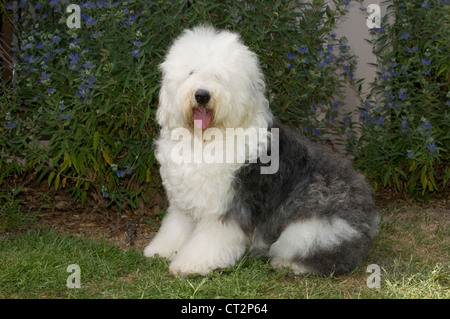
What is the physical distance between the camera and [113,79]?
4.70 metres

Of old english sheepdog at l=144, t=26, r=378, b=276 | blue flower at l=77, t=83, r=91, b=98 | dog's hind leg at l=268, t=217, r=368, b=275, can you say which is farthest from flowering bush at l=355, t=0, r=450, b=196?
blue flower at l=77, t=83, r=91, b=98

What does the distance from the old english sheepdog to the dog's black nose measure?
0.04m

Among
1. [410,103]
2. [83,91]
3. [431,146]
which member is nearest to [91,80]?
[83,91]

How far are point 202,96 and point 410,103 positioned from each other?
2962 millimetres

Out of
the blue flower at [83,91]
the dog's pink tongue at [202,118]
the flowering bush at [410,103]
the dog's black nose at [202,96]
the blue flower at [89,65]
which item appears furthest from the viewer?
the flowering bush at [410,103]

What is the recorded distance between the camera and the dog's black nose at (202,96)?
343 centimetres

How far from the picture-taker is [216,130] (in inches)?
143

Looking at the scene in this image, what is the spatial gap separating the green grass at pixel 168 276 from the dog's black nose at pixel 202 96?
1.11 meters

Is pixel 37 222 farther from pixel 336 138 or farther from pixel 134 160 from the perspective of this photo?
pixel 336 138

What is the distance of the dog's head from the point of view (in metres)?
3.48

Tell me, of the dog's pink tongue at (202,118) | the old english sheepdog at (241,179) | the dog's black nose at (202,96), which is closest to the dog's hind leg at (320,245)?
the old english sheepdog at (241,179)

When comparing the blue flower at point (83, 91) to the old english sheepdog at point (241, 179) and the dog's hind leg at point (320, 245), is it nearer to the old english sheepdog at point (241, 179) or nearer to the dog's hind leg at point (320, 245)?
the old english sheepdog at point (241, 179)

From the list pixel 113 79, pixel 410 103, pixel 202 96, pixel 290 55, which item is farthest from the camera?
pixel 410 103

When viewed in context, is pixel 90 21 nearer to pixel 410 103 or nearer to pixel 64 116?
pixel 64 116
